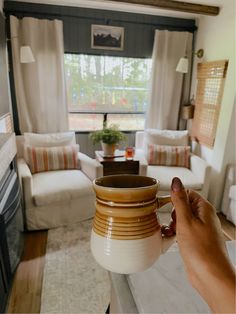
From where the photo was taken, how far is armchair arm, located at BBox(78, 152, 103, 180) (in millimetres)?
2463

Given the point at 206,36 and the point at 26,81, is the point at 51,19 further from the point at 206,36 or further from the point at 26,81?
the point at 206,36

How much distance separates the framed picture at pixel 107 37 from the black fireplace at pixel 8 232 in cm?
203

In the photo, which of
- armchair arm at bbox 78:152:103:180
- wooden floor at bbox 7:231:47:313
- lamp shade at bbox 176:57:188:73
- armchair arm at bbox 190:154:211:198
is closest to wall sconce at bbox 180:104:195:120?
lamp shade at bbox 176:57:188:73

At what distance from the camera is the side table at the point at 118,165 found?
266 centimetres

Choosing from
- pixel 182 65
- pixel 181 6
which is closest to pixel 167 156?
pixel 182 65

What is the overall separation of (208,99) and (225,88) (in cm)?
33

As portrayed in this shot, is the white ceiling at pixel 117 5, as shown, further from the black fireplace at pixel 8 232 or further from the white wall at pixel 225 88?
the black fireplace at pixel 8 232

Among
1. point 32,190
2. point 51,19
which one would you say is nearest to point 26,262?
point 32,190

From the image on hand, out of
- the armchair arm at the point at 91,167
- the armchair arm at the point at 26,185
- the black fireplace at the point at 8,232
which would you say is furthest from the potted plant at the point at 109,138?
the black fireplace at the point at 8,232

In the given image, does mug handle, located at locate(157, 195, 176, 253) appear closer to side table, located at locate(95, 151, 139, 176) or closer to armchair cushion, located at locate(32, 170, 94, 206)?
armchair cushion, located at locate(32, 170, 94, 206)

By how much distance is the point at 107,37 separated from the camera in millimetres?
3008

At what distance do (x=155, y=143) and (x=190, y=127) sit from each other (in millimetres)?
700

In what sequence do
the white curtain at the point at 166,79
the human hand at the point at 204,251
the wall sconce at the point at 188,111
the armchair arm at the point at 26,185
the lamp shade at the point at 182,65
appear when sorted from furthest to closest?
the wall sconce at the point at 188,111, the white curtain at the point at 166,79, the lamp shade at the point at 182,65, the armchair arm at the point at 26,185, the human hand at the point at 204,251

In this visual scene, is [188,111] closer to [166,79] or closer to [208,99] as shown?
[208,99]
